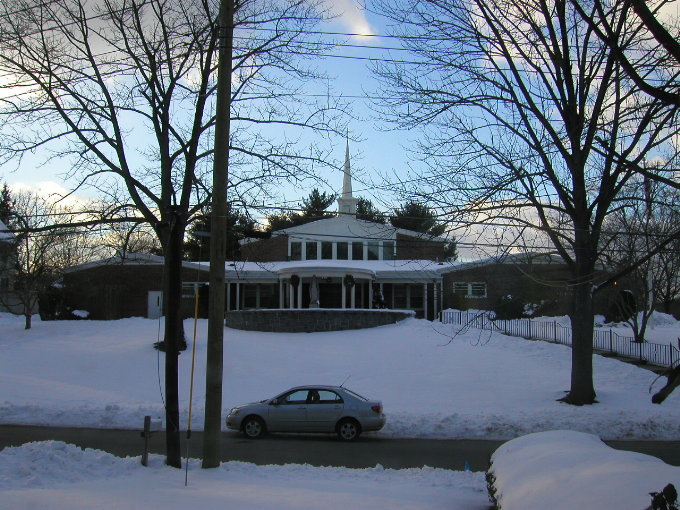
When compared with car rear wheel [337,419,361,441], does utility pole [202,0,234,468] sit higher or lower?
higher

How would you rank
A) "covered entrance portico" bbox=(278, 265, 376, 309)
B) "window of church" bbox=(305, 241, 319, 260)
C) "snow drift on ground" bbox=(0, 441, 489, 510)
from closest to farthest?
"snow drift on ground" bbox=(0, 441, 489, 510) < "covered entrance portico" bbox=(278, 265, 376, 309) < "window of church" bbox=(305, 241, 319, 260)

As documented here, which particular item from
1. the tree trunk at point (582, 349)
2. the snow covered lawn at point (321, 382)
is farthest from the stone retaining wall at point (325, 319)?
the tree trunk at point (582, 349)

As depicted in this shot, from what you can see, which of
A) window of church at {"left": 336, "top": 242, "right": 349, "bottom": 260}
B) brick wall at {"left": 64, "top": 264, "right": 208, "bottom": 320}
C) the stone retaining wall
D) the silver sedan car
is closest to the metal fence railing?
the stone retaining wall

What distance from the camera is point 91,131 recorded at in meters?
19.7

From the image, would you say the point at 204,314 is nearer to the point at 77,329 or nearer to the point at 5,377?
the point at 77,329

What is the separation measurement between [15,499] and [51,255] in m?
37.4

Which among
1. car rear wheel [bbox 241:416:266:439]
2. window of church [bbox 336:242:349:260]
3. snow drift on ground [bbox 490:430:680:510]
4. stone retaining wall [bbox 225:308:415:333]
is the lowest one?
car rear wheel [bbox 241:416:266:439]

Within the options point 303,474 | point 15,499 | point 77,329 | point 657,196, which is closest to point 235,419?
point 303,474

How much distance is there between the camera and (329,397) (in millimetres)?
17156

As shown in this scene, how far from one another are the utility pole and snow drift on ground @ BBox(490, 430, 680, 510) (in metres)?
4.49

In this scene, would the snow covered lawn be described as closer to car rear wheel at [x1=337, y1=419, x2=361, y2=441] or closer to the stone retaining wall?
the stone retaining wall

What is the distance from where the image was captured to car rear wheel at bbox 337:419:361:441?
1661cm

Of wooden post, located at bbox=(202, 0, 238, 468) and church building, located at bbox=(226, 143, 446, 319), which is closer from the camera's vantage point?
wooden post, located at bbox=(202, 0, 238, 468)

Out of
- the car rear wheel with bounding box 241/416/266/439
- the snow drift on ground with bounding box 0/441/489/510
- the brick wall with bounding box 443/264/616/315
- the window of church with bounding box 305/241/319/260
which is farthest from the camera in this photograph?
the window of church with bounding box 305/241/319/260
